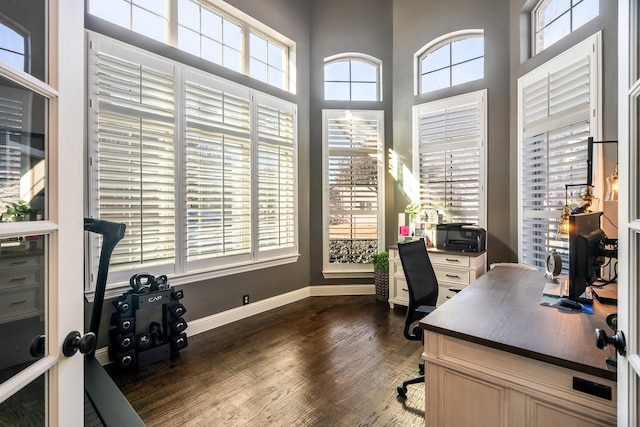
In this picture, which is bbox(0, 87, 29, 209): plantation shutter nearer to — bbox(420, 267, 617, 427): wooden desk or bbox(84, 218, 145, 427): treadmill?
bbox(84, 218, 145, 427): treadmill

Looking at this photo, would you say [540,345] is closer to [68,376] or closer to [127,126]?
[68,376]

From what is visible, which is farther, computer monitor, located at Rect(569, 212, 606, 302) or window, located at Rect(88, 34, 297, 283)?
window, located at Rect(88, 34, 297, 283)

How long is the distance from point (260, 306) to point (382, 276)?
169 centimetres

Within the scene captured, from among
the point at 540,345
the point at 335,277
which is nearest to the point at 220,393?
the point at 540,345

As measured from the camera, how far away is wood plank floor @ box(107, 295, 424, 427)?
6.40 feet

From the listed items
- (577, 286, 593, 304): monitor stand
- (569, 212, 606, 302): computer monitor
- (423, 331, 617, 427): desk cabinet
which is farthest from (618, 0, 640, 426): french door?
(577, 286, 593, 304): monitor stand

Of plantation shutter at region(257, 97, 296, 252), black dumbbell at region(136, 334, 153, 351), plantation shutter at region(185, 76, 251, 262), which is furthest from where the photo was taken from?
plantation shutter at region(257, 97, 296, 252)

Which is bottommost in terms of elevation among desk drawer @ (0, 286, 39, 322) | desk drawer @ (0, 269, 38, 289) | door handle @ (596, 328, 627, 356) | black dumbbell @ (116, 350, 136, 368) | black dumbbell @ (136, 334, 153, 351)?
black dumbbell @ (116, 350, 136, 368)

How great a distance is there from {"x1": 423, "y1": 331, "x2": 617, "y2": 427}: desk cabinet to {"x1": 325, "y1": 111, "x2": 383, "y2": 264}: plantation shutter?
3116 mm

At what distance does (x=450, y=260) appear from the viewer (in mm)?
3609

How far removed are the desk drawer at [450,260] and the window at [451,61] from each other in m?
2.31

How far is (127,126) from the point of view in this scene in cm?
266

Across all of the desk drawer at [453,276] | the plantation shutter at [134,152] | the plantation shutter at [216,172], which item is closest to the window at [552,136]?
the desk drawer at [453,276]

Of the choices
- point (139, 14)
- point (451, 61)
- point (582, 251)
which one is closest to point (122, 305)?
point (139, 14)
